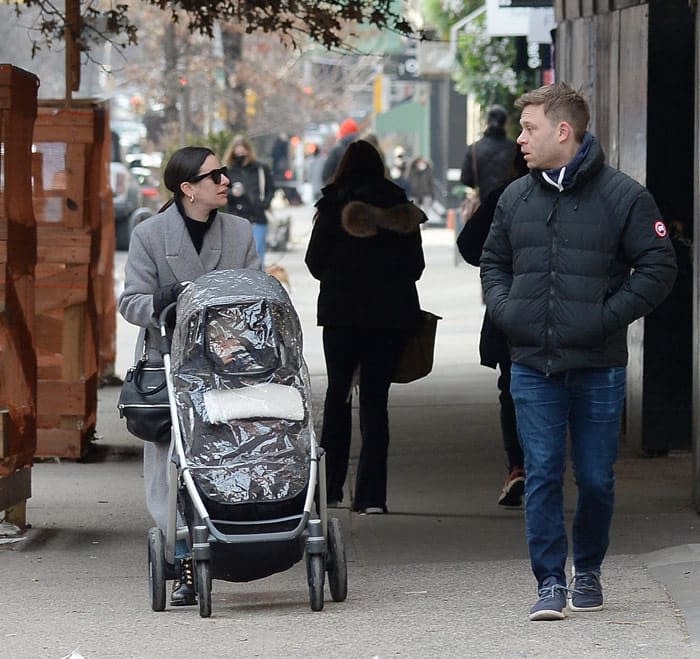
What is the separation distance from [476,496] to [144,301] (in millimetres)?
3037

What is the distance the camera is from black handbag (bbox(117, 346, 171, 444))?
6215 millimetres

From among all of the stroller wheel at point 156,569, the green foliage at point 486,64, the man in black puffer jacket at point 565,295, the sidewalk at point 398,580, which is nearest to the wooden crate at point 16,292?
the sidewalk at point 398,580

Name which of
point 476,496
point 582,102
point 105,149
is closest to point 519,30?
point 105,149

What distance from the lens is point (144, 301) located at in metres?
6.39

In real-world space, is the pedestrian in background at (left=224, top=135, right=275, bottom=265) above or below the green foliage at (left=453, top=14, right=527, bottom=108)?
below

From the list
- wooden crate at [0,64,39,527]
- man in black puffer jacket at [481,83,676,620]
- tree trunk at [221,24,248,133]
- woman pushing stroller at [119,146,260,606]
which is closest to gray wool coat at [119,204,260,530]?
woman pushing stroller at [119,146,260,606]

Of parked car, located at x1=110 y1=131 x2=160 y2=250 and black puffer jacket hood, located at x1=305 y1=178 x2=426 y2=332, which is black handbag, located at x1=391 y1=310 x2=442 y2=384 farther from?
parked car, located at x1=110 y1=131 x2=160 y2=250

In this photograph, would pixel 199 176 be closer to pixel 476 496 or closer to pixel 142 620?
pixel 142 620

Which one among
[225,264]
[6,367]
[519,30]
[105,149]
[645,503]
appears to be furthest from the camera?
[519,30]

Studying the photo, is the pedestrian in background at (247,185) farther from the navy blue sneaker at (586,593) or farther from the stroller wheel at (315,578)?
the navy blue sneaker at (586,593)

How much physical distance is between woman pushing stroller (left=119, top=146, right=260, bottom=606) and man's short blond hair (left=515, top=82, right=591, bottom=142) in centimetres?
135

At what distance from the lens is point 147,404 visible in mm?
6223

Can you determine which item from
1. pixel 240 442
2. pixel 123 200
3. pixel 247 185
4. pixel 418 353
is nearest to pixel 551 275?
pixel 240 442

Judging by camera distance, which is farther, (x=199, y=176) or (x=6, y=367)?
(x=6, y=367)
